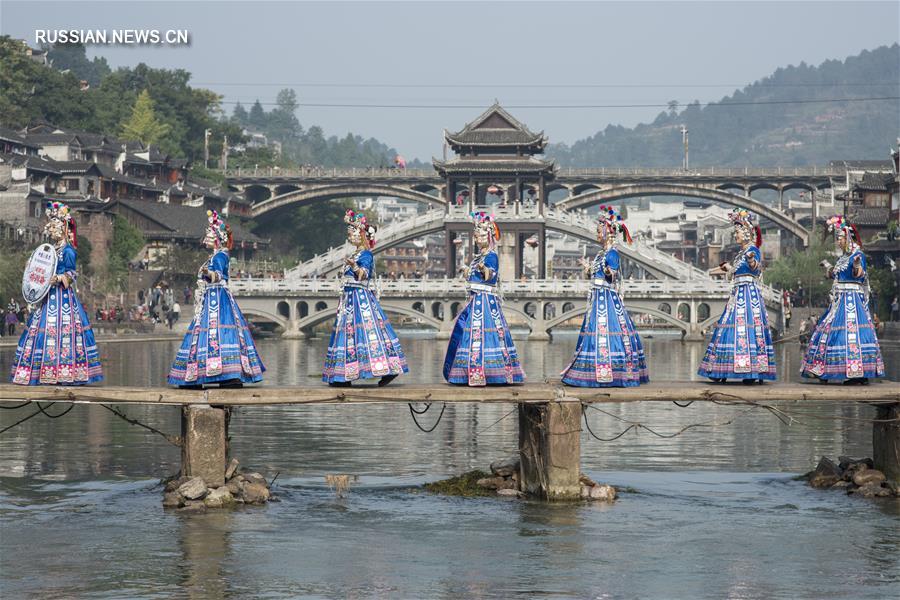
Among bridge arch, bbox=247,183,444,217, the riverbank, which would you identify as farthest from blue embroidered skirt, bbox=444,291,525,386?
bridge arch, bbox=247,183,444,217

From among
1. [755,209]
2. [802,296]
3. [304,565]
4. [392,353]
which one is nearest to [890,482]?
[392,353]

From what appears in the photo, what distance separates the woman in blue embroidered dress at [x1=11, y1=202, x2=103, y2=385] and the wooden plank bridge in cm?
55

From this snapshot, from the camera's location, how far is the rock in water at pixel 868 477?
20.6m

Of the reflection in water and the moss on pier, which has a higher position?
the moss on pier

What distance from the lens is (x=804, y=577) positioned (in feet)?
51.7

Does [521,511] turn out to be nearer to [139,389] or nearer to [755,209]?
[139,389]

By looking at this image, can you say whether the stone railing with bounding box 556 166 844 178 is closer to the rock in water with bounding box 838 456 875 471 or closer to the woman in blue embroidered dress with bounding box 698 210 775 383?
the rock in water with bounding box 838 456 875 471

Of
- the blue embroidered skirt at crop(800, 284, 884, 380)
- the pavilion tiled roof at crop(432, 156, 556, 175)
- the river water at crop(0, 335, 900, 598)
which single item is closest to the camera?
the river water at crop(0, 335, 900, 598)

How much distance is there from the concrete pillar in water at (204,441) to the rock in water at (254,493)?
53 centimetres

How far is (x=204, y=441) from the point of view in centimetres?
1911

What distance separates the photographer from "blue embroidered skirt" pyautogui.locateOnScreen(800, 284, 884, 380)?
2061 cm

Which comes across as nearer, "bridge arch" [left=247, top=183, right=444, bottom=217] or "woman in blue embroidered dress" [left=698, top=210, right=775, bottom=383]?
"woman in blue embroidered dress" [left=698, top=210, right=775, bottom=383]

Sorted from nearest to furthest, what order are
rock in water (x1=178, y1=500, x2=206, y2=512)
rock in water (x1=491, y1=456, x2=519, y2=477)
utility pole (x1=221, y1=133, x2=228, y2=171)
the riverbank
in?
rock in water (x1=178, y1=500, x2=206, y2=512)
rock in water (x1=491, y1=456, x2=519, y2=477)
the riverbank
utility pole (x1=221, y1=133, x2=228, y2=171)

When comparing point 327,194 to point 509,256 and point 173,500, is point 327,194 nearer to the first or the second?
point 509,256
